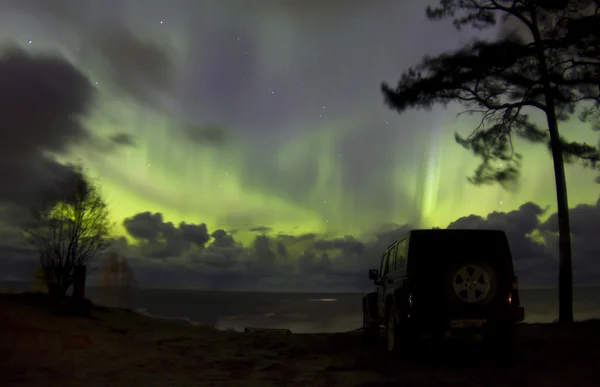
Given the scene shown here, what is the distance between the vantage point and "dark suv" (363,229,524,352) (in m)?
9.53

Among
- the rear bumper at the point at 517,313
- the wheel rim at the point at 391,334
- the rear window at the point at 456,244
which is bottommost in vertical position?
the wheel rim at the point at 391,334

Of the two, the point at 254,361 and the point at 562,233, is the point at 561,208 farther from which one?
the point at 254,361

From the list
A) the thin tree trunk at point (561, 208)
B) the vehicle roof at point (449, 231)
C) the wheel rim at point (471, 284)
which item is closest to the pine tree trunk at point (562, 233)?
the thin tree trunk at point (561, 208)

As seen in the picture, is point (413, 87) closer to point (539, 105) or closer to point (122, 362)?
point (539, 105)

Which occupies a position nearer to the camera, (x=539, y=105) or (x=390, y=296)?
(x=390, y=296)

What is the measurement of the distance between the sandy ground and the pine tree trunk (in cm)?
169

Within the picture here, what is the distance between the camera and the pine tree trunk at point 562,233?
54.1ft

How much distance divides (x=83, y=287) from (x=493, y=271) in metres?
13.3

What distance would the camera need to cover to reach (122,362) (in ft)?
32.8

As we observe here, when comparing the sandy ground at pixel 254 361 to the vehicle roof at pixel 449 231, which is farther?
the vehicle roof at pixel 449 231

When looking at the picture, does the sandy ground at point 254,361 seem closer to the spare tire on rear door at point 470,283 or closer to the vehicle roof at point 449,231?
the spare tire on rear door at point 470,283

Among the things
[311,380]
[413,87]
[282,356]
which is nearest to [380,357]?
[282,356]

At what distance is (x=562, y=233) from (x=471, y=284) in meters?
8.80

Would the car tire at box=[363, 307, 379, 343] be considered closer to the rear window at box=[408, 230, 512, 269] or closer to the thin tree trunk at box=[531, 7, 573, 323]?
the rear window at box=[408, 230, 512, 269]
